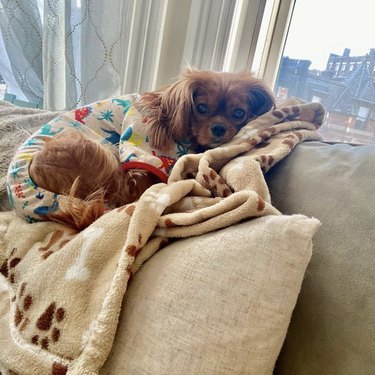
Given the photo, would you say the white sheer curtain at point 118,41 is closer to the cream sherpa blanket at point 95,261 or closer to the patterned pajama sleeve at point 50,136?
the patterned pajama sleeve at point 50,136

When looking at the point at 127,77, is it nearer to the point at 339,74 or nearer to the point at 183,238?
the point at 339,74

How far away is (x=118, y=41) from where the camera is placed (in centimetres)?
146

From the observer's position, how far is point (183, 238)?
57cm

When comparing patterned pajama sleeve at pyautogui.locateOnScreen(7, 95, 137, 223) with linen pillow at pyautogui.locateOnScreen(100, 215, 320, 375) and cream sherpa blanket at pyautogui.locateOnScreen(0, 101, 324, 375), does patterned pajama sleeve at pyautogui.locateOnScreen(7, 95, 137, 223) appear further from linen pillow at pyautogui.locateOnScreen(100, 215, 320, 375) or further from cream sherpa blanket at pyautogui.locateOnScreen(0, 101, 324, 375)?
linen pillow at pyautogui.locateOnScreen(100, 215, 320, 375)

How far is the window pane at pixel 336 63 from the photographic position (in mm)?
1256

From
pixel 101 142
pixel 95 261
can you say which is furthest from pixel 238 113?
pixel 95 261

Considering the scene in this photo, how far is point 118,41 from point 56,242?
1.04 m

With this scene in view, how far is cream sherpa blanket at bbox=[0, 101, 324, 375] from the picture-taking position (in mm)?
497

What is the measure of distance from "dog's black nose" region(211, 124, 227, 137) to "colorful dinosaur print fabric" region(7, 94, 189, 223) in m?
0.09

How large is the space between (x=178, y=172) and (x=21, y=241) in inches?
14.4

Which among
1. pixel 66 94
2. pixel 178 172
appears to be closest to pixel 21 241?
pixel 178 172

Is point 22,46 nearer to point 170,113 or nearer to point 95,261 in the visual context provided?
point 170,113

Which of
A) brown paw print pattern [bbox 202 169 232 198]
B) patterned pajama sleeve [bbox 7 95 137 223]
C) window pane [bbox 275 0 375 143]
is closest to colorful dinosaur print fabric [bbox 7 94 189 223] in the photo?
patterned pajama sleeve [bbox 7 95 137 223]

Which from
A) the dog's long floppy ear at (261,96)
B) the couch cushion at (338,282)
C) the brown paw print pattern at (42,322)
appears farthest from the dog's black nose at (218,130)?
the brown paw print pattern at (42,322)
